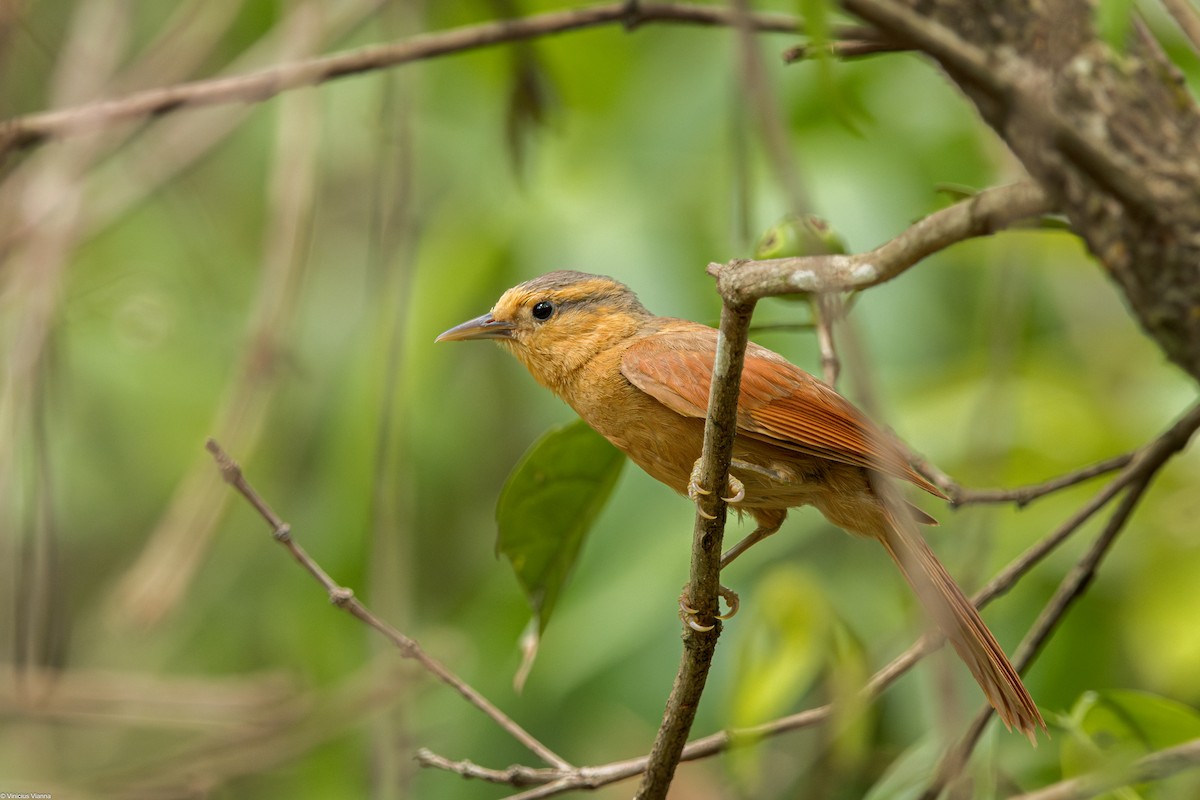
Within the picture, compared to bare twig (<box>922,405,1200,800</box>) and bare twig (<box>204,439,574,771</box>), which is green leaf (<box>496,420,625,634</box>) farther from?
bare twig (<box>922,405,1200,800</box>)

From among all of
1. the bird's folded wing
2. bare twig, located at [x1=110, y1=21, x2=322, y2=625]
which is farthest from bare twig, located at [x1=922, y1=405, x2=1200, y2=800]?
Result: bare twig, located at [x1=110, y1=21, x2=322, y2=625]

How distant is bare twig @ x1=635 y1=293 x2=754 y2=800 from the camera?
7.18ft

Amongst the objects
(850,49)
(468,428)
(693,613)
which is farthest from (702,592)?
(468,428)

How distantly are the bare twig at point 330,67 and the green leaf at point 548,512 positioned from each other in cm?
101

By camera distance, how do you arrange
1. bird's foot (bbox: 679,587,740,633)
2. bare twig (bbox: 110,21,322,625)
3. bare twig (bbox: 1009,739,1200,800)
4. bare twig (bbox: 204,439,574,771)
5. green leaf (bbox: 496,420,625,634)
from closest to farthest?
bare twig (bbox: 1009,739,1200,800)
bird's foot (bbox: 679,587,740,633)
bare twig (bbox: 204,439,574,771)
green leaf (bbox: 496,420,625,634)
bare twig (bbox: 110,21,322,625)

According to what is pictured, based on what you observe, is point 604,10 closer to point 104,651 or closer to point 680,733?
point 680,733

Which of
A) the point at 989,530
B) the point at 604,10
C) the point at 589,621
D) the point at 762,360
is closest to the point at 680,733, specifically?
the point at 989,530

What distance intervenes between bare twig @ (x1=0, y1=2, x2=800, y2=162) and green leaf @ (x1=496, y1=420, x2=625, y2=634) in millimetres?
1009

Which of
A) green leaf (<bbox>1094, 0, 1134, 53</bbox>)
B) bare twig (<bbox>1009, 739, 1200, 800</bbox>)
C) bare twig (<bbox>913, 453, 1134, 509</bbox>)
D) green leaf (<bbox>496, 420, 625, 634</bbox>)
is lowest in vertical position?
bare twig (<bbox>1009, 739, 1200, 800</bbox>)

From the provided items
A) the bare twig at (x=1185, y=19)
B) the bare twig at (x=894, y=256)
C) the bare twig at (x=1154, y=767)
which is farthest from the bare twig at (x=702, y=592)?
the bare twig at (x=1185, y=19)

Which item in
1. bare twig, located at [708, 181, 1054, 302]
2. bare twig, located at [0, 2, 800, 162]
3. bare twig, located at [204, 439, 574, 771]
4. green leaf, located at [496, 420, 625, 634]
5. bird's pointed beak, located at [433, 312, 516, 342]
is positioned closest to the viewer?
bare twig, located at [708, 181, 1054, 302]

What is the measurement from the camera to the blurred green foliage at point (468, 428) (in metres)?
3.47

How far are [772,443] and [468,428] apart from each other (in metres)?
2.42

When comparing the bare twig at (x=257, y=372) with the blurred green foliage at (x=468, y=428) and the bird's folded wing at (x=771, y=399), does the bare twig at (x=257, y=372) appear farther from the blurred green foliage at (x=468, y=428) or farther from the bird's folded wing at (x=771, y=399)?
the bird's folded wing at (x=771, y=399)
